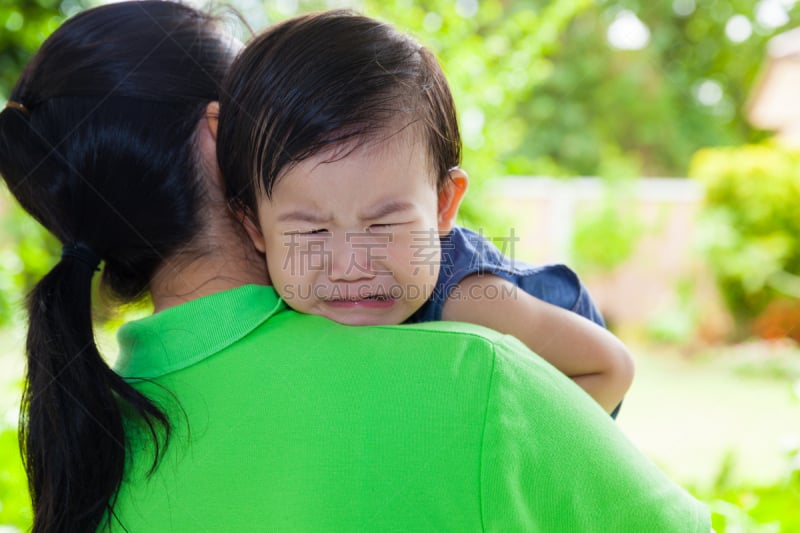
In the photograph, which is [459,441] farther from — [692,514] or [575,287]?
[575,287]

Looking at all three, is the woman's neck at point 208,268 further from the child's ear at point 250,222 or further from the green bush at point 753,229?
the green bush at point 753,229

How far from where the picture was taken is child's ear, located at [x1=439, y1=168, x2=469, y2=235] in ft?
4.10

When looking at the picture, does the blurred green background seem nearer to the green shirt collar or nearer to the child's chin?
the green shirt collar

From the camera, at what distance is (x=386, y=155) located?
1.06 metres

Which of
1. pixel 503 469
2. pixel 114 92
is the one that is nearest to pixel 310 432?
pixel 503 469

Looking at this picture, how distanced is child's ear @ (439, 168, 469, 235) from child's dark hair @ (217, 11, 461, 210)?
0.16 metres

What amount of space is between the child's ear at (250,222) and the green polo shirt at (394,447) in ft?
0.80

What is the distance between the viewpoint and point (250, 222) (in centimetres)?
111

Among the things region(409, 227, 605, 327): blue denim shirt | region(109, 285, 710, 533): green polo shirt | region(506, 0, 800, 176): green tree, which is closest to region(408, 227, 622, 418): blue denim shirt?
region(409, 227, 605, 327): blue denim shirt

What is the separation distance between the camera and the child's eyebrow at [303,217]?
104 centimetres

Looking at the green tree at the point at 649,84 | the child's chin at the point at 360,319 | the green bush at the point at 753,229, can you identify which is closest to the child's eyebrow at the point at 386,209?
the child's chin at the point at 360,319

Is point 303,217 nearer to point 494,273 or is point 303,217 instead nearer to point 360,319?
point 360,319

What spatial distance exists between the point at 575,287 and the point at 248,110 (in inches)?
24.4

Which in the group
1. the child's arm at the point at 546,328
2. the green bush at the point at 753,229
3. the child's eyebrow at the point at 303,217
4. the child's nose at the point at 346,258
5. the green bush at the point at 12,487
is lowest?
the green bush at the point at 753,229
